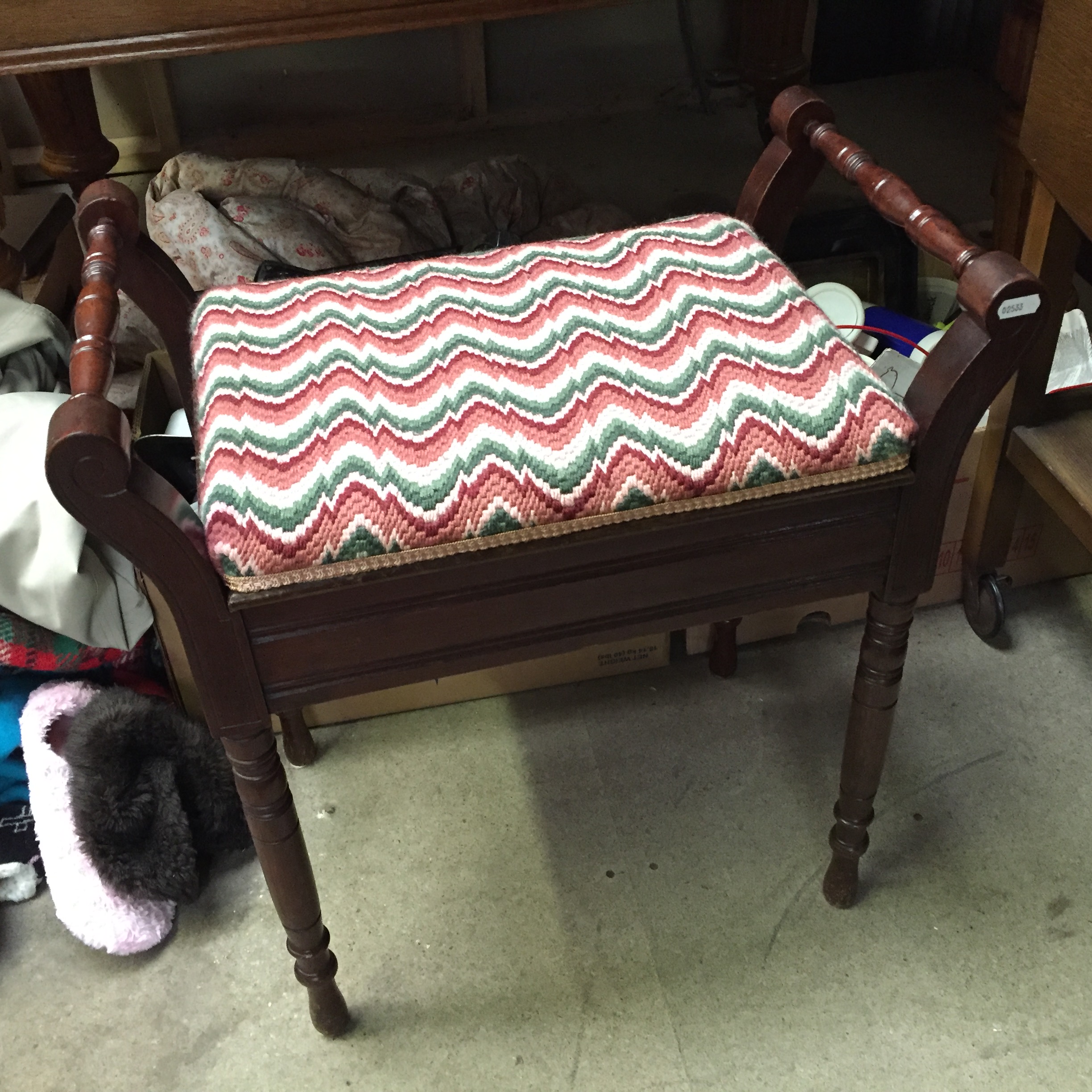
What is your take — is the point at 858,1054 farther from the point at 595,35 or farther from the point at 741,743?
the point at 595,35

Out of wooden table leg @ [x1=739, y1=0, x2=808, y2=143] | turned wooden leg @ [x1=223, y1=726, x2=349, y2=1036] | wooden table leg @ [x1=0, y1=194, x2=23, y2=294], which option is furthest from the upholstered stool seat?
wooden table leg @ [x1=739, y1=0, x2=808, y2=143]

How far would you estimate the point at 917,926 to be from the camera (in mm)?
1017

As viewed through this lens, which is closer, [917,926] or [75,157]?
[917,926]

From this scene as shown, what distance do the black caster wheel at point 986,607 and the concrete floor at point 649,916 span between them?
0.03 m

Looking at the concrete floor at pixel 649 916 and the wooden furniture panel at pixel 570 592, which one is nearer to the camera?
the wooden furniture panel at pixel 570 592

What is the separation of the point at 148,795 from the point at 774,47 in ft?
3.91

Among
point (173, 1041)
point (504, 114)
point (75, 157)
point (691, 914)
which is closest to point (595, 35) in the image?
point (504, 114)

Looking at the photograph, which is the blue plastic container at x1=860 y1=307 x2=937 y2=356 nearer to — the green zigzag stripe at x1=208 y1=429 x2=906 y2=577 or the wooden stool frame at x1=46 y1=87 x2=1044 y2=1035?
the wooden stool frame at x1=46 y1=87 x2=1044 y2=1035

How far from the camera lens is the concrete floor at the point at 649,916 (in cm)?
93

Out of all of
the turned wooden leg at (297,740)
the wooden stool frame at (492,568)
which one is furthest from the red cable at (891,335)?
the turned wooden leg at (297,740)

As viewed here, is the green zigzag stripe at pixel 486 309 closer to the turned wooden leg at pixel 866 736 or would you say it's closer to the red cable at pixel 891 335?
the turned wooden leg at pixel 866 736

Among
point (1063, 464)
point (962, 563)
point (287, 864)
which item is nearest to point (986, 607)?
point (962, 563)

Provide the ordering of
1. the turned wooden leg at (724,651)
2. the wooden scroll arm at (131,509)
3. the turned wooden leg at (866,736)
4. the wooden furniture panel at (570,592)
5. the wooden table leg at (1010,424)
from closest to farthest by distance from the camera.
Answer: the wooden scroll arm at (131,509), the wooden furniture panel at (570,592), the turned wooden leg at (866,736), the wooden table leg at (1010,424), the turned wooden leg at (724,651)

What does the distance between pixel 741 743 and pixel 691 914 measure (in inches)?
8.6
